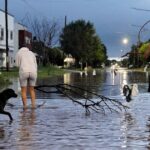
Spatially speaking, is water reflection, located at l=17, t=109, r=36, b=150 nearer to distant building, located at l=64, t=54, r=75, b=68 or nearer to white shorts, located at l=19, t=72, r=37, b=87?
white shorts, located at l=19, t=72, r=37, b=87

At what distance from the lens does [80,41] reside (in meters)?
119

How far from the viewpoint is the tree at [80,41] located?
384 feet

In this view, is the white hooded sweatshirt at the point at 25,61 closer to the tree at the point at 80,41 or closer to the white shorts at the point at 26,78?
the white shorts at the point at 26,78

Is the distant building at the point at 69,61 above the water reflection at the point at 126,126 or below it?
above

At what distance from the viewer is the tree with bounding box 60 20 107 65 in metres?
117

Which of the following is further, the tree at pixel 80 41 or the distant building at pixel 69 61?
the distant building at pixel 69 61

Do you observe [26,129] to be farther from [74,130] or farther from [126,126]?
[126,126]

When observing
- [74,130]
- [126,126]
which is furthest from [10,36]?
[74,130]

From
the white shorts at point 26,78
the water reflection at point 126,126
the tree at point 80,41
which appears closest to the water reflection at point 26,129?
the white shorts at point 26,78

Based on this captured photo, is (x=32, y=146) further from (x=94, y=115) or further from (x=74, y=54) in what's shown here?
(x=74, y=54)

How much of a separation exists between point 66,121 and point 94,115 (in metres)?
1.53

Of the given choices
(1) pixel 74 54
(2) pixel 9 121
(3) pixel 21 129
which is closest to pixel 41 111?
(2) pixel 9 121

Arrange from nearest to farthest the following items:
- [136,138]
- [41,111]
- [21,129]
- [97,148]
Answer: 1. [97,148]
2. [136,138]
3. [21,129]
4. [41,111]

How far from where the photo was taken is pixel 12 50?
278ft
